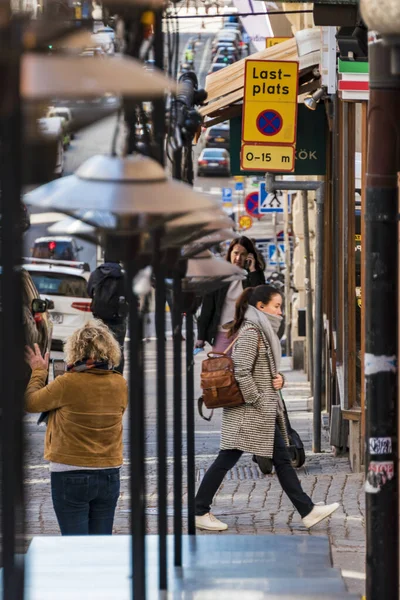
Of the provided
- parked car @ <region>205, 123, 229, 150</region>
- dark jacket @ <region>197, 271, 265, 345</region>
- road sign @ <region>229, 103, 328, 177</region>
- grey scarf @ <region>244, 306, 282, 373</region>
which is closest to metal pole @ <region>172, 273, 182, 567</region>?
grey scarf @ <region>244, 306, 282, 373</region>

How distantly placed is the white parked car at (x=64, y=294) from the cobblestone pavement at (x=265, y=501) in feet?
32.8

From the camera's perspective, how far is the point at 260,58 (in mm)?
13250

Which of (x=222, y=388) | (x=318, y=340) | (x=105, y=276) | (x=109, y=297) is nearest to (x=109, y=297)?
(x=109, y=297)

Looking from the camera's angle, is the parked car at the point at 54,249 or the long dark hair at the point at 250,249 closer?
the long dark hair at the point at 250,249

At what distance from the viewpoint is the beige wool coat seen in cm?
895

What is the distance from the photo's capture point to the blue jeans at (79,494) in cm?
730

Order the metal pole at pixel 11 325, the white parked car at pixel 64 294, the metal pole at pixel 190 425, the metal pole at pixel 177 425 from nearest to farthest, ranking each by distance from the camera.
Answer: the metal pole at pixel 11 325 → the metal pole at pixel 177 425 → the metal pole at pixel 190 425 → the white parked car at pixel 64 294

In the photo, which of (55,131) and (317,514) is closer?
(55,131)

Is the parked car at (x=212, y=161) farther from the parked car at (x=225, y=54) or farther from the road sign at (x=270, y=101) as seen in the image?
the road sign at (x=270, y=101)

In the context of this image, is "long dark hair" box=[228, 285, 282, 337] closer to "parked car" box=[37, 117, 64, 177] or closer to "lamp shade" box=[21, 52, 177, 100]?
"parked car" box=[37, 117, 64, 177]

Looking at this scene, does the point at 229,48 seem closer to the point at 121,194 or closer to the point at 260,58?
the point at 260,58

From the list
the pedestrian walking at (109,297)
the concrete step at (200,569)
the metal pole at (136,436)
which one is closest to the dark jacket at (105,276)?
the pedestrian walking at (109,297)

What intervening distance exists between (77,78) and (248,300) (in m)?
6.03

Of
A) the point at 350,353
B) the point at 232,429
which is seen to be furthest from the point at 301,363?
the point at 232,429
